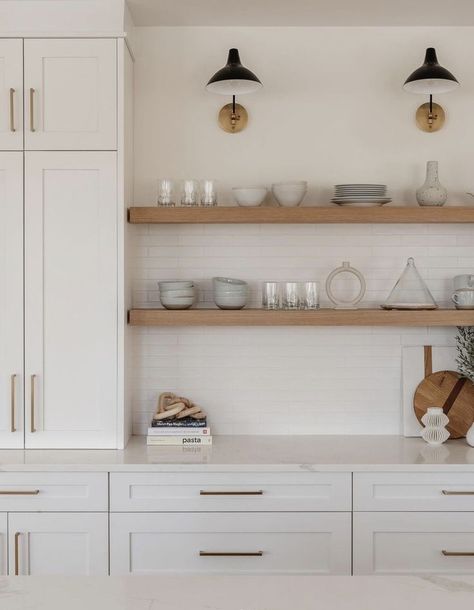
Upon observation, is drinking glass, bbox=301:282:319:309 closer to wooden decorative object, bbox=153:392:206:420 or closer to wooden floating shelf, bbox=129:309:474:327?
wooden floating shelf, bbox=129:309:474:327

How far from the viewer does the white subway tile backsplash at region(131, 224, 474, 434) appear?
3.45m

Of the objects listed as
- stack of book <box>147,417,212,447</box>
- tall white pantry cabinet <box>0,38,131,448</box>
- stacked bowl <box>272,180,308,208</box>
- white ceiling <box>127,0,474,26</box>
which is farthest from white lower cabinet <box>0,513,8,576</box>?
white ceiling <box>127,0,474,26</box>

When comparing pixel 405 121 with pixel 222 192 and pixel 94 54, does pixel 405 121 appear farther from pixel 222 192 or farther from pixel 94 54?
pixel 94 54

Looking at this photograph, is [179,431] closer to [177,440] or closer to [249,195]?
[177,440]

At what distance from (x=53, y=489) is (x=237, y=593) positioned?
1568mm

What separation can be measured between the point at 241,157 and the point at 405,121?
2.59 feet

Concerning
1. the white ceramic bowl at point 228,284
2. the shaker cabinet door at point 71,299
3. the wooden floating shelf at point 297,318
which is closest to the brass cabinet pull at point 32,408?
the shaker cabinet door at point 71,299

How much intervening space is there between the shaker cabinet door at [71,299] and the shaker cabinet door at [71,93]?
73 mm

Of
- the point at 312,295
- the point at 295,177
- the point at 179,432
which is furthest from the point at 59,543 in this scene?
the point at 295,177

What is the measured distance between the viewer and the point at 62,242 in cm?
308

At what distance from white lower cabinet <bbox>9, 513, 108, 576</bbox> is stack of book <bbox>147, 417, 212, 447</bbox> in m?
0.44

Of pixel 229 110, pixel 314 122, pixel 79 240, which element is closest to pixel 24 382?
pixel 79 240

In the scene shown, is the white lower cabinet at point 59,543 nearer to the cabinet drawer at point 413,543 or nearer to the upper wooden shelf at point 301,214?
the cabinet drawer at point 413,543

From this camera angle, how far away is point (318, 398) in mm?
3459
